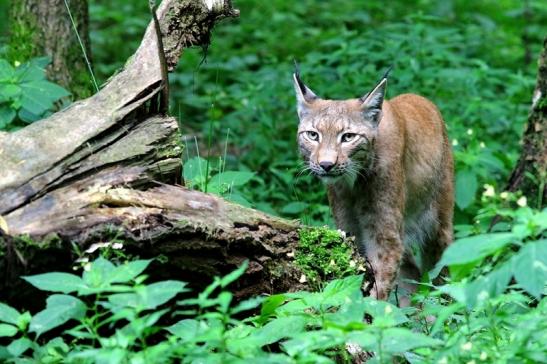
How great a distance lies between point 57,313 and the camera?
132 inches

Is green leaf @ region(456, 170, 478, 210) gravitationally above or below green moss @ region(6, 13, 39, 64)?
below

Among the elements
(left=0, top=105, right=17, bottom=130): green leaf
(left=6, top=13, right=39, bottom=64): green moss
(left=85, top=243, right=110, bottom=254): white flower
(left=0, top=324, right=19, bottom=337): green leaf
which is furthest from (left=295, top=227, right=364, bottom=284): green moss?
(left=6, top=13, right=39, bottom=64): green moss

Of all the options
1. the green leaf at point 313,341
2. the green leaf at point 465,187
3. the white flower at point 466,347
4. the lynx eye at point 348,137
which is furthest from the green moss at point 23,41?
the white flower at point 466,347

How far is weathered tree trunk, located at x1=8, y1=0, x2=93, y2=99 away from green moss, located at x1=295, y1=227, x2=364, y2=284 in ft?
9.21

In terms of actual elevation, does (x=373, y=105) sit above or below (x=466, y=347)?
above

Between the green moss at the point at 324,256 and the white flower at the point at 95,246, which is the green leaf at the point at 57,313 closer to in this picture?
the white flower at the point at 95,246

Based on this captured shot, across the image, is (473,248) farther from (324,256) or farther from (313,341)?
(324,256)

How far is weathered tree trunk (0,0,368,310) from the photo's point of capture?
385 cm

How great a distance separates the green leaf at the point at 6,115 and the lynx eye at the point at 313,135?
1.76 meters

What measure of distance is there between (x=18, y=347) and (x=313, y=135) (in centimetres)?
282

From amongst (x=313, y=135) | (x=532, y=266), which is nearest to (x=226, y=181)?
(x=313, y=135)

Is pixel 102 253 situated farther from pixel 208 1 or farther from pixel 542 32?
pixel 542 32

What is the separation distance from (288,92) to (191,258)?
5.34 metres

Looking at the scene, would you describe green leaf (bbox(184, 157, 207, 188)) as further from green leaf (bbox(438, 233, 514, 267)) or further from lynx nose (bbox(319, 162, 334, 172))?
green leaf (bbox(438, 233, 514, 267))
